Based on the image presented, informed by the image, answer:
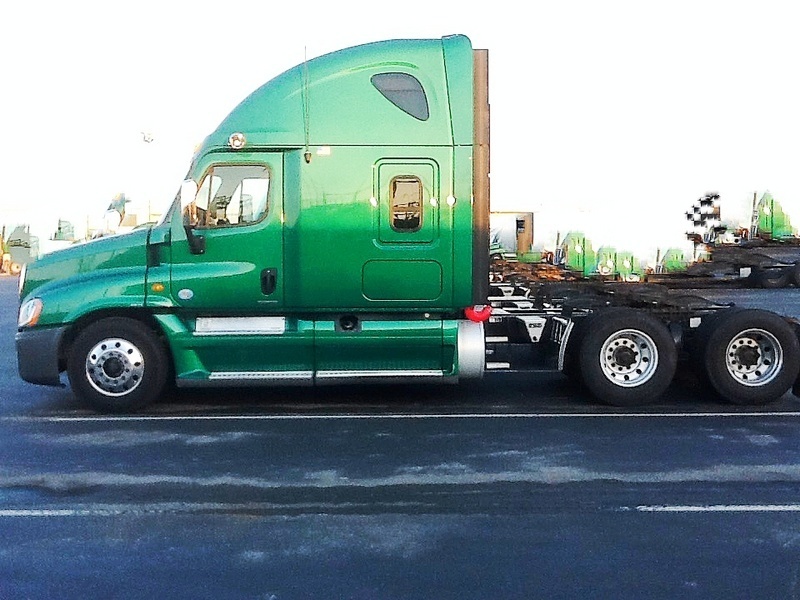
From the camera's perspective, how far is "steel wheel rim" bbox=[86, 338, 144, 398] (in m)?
8.20

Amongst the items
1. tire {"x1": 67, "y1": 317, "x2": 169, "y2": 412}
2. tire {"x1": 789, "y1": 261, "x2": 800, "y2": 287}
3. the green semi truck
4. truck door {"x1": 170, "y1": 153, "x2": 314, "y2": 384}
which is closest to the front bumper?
the green semi truck

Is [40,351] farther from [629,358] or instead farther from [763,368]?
[763,368]

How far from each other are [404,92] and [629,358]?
3.46 metres

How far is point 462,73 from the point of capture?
8.17 m

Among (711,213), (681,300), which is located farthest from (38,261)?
(711,213)

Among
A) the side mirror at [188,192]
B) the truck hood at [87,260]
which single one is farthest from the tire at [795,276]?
the truck hood at [87,260]

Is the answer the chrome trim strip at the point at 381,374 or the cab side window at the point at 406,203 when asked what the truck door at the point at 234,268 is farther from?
the cab side window at the point at 406,203

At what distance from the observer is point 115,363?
820 cm

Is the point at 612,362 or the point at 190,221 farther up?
the point at 190,221

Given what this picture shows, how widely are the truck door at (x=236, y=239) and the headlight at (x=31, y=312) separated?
129 centimetres

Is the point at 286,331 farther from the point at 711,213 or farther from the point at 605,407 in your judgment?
the point at 711,213

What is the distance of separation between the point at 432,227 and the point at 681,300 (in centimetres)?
295

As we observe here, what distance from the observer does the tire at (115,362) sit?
819 cm

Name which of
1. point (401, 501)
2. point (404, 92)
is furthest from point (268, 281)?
point (401, 501)
